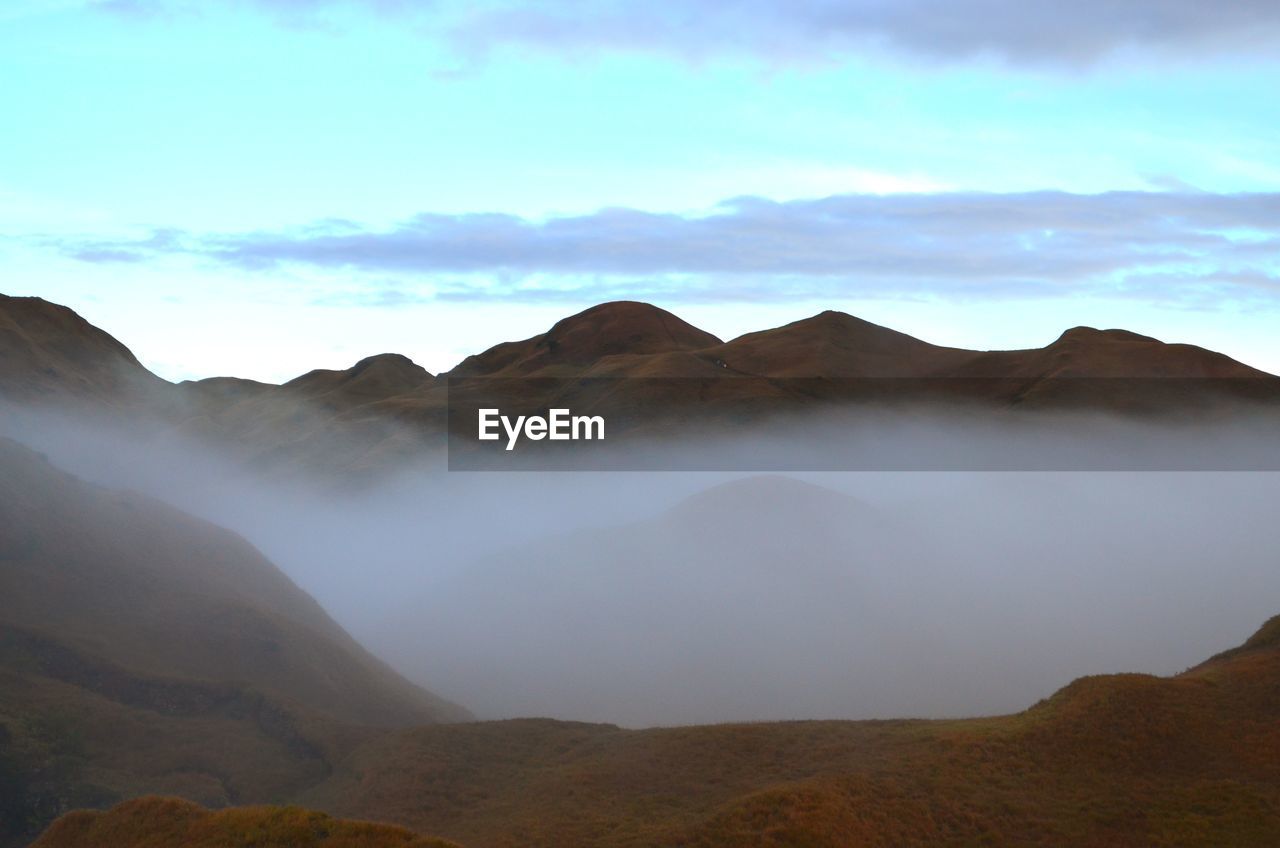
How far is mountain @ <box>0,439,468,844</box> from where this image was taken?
5391 centimetres

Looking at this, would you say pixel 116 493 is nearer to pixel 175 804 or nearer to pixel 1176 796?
pixel 175 804

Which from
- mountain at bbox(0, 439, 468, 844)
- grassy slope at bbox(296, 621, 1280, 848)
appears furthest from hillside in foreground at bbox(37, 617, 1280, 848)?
mountain at bbox(0, 439, 468, 844)

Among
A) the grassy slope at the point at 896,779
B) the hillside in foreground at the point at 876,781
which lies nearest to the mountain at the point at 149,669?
the hillside in foreground at the point at 876,781

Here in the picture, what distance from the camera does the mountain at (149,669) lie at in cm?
5391

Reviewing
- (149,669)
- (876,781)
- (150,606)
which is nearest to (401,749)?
(149,669)

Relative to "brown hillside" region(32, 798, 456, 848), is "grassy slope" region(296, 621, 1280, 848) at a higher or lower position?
lower

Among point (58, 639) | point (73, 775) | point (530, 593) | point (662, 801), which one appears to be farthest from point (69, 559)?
point (530, 593)

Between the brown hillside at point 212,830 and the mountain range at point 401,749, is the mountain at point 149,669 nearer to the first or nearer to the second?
the mountain range at point 401,749

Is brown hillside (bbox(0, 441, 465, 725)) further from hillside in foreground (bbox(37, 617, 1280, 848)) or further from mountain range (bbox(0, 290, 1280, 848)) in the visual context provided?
hillside in foreground (bbox(37, 617, 1280, 848))

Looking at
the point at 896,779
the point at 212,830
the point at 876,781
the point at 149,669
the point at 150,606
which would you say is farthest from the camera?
the point at 150,606

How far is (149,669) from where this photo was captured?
64.6 m

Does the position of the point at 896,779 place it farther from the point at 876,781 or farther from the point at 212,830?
the point at 212,830

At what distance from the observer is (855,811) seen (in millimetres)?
38969

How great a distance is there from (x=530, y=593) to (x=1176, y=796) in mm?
106189
